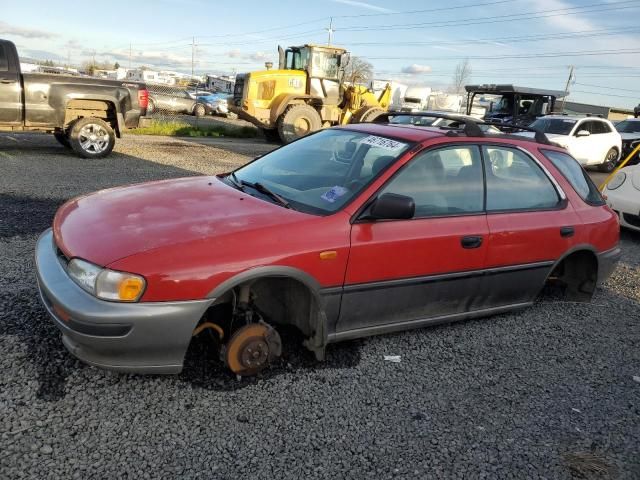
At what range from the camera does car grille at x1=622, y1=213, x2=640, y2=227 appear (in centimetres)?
723

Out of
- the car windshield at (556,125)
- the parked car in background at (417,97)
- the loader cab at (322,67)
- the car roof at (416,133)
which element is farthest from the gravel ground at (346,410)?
the parked car in background at (417,97)

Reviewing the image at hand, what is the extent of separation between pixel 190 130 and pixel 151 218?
15.0m

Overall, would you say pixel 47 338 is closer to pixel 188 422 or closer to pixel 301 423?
pixel 188 422

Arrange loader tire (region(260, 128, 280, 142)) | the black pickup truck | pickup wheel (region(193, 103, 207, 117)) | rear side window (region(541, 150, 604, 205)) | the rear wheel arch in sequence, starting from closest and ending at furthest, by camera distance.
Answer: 1. rear side window (region(541, 150, 604, 205))
2. the rear wheel arch
3. the black pickup truck
4. loader tire (region(260, 128, 280, 142))
5. pickup wheel (region(193, 103, 207, 117))

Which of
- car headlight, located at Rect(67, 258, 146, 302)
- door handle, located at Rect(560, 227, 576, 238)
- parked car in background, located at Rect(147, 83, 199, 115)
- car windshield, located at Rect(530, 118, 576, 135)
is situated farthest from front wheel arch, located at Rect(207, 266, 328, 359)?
parked car in background, located at Rect(147, 83, 199, 115)

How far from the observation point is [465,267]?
3.58 metres

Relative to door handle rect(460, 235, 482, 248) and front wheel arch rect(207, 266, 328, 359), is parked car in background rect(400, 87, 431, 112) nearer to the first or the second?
door handle rect(460, 235, 482, 248)

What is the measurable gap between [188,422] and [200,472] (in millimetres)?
364

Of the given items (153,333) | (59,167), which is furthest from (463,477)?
(59,167)

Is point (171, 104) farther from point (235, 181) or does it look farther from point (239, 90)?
point (235, 181)

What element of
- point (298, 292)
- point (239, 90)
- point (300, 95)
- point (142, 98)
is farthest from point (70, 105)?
point (298, 292)

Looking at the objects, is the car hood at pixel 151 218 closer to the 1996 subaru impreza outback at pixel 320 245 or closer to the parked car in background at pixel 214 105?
the 1996 subaru impreza outback at pixel 320 245

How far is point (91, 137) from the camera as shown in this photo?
998 centimetres

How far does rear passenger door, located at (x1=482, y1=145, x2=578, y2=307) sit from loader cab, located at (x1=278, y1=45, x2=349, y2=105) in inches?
499
